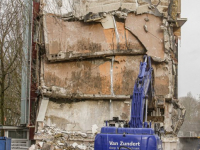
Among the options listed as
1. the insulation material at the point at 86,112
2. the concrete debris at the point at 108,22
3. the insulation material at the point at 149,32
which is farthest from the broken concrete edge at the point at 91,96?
the concrete debris at the point at 108,22

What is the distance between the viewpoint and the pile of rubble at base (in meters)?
15.9

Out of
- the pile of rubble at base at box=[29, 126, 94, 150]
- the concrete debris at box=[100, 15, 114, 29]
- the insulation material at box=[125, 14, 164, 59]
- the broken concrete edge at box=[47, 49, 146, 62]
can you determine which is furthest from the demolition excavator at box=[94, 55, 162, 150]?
the concrete debris at box=[100, 15, 114, 29]

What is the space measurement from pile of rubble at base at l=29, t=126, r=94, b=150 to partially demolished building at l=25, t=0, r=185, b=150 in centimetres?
41

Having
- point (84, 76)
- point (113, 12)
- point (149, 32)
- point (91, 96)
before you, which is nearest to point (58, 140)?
point (91, 96)

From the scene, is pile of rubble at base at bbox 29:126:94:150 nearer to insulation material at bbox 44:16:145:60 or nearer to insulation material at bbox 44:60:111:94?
insulation material at bbox 44:60:111:94

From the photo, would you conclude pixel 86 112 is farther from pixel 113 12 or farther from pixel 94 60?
pixel 113 12

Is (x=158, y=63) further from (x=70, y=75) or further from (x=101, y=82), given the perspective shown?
(x=70, y=75)

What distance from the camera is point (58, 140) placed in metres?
16.9

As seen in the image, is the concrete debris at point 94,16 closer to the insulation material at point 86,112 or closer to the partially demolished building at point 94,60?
the partially demolished building at point 94,60

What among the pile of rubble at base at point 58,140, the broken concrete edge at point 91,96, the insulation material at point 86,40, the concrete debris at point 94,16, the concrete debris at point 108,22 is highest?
the concrete debris at point 94,16

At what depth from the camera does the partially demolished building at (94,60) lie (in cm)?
1834

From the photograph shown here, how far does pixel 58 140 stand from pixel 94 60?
13.3 feet

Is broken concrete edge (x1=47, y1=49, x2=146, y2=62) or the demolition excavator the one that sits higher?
broken concrete edge (x1=47, y1=49, x2=146, y2=62)

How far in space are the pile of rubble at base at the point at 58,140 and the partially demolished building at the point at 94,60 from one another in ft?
1.35
